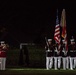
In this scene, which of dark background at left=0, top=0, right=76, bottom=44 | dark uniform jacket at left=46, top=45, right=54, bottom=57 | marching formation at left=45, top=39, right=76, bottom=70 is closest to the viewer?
dark uniform jacket at left=46, top=45, right=54, bottom=57

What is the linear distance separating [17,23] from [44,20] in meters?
3.60

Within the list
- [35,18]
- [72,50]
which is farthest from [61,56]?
[35,18]

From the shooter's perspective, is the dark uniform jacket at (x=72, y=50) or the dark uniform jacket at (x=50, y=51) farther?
the dark uniform jacket at (x=72, y=50)

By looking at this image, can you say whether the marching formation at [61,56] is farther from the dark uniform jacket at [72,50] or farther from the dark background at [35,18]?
the dark background at [35,18]

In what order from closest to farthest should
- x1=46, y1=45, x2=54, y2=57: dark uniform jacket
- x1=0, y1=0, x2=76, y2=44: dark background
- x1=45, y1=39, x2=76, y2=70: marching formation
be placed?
x1=46, y1=45, x2=54, y2=57: dark uniform jacket
x1=45, y1=39, x2=76, y2=70: marching formation
x1=0, y1=0, x2=76, y2=44: dark background

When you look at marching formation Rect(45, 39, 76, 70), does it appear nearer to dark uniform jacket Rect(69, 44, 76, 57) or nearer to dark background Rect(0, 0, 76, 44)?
dark uniform jacket Rect(69, 44, 76, 57)

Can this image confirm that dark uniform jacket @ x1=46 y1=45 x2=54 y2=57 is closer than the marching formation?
Yes

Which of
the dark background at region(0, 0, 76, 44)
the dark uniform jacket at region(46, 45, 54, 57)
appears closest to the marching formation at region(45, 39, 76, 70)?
the dark uniform jacket at region(46, 45, 54, 57)

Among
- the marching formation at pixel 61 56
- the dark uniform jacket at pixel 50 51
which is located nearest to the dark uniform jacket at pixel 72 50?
the marching formation at pixel 61 56

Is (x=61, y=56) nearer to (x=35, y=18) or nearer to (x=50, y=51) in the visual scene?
(x=50, y=51)

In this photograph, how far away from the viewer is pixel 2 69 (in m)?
24.9

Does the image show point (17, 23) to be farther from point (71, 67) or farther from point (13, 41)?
point (71, 67)

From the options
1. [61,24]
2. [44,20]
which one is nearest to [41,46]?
[61,24]

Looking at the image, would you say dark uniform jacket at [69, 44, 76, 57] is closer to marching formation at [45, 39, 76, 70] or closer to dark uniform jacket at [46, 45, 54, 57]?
marching formation at [45, 39, 76, 70]
